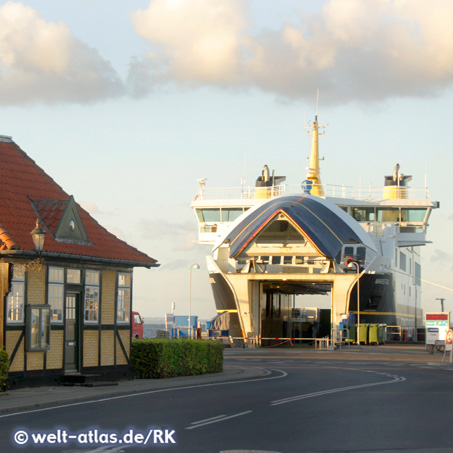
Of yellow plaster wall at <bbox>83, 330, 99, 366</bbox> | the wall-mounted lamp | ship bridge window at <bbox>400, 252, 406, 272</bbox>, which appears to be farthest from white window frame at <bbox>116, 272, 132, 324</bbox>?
ship bridge window at <bbox>400, 252, 406, 272</bbox>

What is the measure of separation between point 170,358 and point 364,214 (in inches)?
1618

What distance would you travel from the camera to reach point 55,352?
73.5 feet

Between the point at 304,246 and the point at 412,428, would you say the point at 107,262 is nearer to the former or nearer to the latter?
the point at 412,428

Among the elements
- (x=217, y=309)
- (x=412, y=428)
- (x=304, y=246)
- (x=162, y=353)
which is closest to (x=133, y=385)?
(x=162, y=353)

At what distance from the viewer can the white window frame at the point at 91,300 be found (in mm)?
23469

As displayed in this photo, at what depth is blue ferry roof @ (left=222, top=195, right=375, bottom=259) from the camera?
165 feet

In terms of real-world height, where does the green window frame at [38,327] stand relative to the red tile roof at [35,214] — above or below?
below

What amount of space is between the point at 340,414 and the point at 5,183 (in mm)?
11419

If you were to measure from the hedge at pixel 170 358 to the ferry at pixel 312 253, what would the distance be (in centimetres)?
2261

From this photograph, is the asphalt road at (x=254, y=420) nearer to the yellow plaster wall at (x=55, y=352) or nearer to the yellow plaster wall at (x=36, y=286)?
the yellow plaster wall at (x=55, y=352)

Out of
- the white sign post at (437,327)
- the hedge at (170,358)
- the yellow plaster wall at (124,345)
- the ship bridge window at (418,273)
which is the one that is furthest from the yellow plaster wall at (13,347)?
the ship bridge window at (418,273)

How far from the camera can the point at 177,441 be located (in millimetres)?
12125

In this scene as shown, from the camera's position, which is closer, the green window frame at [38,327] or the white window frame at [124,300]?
the green window frame at [38,327]

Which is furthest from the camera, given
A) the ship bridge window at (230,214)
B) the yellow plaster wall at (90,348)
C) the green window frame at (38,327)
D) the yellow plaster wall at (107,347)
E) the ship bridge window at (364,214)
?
the ship bridge window at (364,214)
